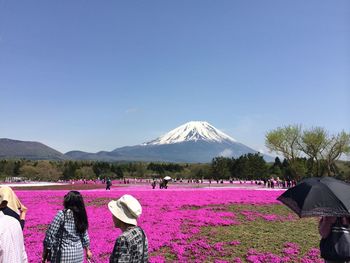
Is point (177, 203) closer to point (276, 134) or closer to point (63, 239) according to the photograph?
point (63, 239)

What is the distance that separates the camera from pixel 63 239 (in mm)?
6418

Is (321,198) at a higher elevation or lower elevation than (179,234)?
higher

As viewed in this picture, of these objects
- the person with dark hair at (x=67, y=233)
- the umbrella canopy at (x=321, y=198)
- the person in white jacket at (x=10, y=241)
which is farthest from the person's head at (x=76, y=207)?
the umbrella canopy at (x=321, y=198)

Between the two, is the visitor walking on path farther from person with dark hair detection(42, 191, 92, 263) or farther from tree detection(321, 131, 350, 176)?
tree detection(321, 131, 350, 176)

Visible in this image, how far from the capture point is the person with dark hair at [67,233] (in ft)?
21.0

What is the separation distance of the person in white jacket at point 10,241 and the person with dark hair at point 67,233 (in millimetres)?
715

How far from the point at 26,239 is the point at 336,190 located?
11.6 meters

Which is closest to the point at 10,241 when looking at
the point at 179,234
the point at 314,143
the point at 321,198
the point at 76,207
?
the point at 76,207

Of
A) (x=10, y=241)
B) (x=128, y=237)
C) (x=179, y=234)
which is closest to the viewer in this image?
(x=128, y=237)

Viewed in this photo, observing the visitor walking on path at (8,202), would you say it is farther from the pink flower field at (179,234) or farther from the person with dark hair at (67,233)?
the pink flower field at (179,234)

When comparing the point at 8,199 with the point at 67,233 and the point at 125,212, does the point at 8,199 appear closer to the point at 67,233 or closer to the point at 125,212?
the point at 67,233

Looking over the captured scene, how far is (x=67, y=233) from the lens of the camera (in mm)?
6426

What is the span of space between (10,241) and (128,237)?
2.06 m

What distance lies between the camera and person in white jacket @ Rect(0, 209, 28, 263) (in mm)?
5410
